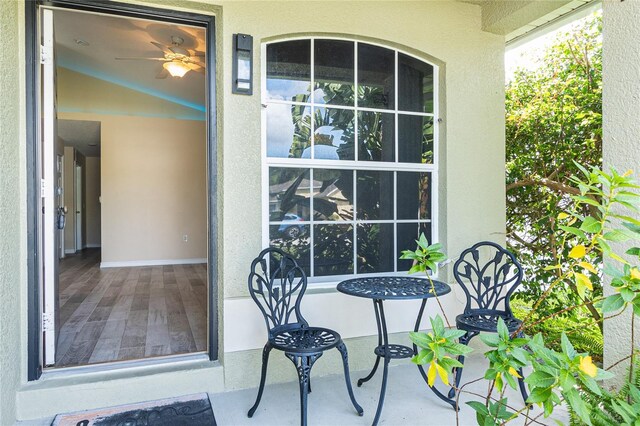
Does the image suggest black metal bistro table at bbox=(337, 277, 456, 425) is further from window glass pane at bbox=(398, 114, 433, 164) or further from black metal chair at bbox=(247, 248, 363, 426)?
window glass pane at bbox=(398, 114, 433, 164)

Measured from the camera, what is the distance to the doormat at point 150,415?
2197 millimetres

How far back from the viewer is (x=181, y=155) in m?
7.64

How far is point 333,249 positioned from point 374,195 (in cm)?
54

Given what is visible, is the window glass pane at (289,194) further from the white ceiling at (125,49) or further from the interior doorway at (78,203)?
the interior doorway at (78,203)

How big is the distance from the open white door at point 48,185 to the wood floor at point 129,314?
1.18 ft

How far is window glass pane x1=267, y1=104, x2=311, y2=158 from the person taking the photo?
2.80 m

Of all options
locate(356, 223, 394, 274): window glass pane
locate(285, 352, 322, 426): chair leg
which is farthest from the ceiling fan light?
locate(285, 352, 322, 426): chair leg

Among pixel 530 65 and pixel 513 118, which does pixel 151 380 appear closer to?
pixel 513 118

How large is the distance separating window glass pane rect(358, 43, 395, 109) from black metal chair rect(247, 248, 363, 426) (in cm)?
140

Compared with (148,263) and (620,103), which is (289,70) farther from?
(148,263)

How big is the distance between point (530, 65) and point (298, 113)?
10.1ft

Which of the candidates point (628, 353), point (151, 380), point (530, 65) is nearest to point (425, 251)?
point (628, 353)

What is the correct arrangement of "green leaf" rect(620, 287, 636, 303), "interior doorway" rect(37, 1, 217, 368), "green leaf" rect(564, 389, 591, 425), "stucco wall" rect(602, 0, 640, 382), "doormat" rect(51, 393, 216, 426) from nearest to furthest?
"green leaf" rect(564, 389, 591, 425) → "green leaf" rect(620, 287, 636, 303) → "stucco wall" rect(602, 0, 640, 382) → "doormat" rect(51, 393, 216, 426) → "interior doorway" rect(37, 1, 217, 368)

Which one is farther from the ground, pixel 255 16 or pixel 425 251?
pixel 255 16
